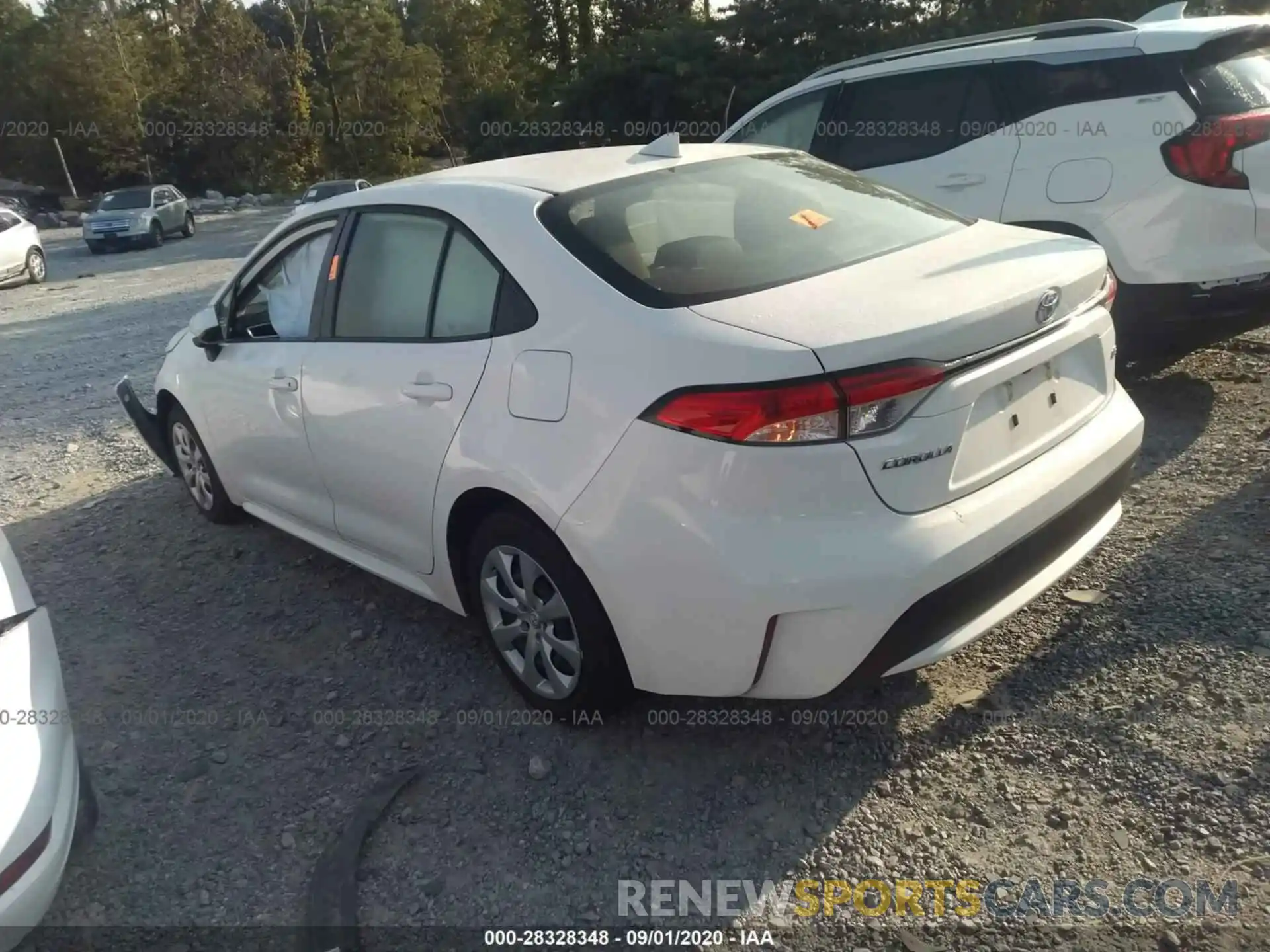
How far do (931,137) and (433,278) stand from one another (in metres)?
3.81

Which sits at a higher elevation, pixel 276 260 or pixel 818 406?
pixel 276 260

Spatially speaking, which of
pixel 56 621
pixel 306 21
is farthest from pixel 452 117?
pixel 56 621

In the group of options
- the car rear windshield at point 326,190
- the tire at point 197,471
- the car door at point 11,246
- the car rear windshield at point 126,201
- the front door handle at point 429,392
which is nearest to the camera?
the front door handle at point 429,392

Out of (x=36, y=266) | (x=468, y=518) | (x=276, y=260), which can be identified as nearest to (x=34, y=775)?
(x=468, y=518)

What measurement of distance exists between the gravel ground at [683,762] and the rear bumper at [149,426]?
99 cm

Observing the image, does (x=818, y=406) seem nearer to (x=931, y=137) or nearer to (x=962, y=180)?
(x=962, y=180)

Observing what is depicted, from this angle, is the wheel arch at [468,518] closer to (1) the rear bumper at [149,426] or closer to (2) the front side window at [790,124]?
(1) the rear bumper at [149,426]

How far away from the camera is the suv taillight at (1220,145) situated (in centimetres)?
462

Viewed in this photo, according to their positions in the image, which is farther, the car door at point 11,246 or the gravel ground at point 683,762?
the car door at point 11,246

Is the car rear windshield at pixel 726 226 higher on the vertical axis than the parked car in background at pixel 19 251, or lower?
higher

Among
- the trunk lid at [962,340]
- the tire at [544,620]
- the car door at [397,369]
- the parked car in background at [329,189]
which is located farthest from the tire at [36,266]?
the trunk lid at [962,340]

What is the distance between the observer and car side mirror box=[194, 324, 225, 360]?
4422 millimetres

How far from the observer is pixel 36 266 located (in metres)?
19.2

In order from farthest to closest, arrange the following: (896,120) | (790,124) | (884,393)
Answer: (790,124), (896,120), (884,393)
